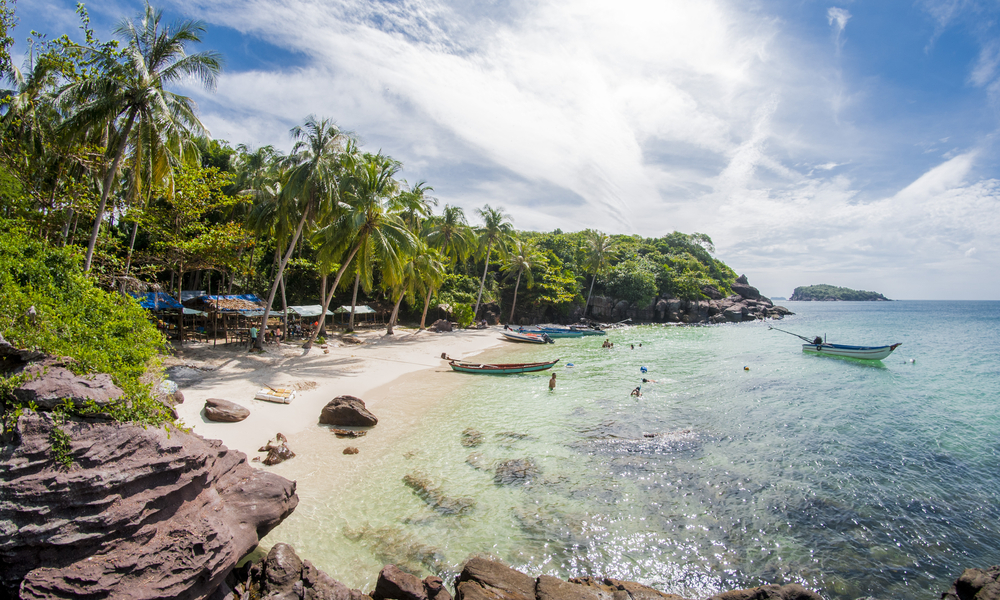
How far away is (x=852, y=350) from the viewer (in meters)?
29.0

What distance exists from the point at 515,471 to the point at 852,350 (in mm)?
31556

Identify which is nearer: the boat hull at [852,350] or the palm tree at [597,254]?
the boat hull at [852,350]

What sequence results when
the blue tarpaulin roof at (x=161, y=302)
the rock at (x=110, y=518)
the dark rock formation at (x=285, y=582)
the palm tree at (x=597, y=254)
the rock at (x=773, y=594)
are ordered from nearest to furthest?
the rock at (x=110, y=518)
the dark rock formation at (x=285, y=582)
the rock at (x=773, y=594)
the blue tarpaulin roof at (x=161, y=302)
the palm tree at (x=597, y=254)

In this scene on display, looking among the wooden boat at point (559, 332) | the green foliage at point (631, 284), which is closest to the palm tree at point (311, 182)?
the wooden boat at point (559, 332)

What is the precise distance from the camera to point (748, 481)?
1024 centimetres

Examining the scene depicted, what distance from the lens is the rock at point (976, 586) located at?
5996 millimetres

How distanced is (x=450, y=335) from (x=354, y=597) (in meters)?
28.6

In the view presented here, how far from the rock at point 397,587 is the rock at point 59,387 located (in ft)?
15.5

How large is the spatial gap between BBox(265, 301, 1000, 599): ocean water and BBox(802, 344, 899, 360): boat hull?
9.85m

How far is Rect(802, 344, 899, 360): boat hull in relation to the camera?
2745cm

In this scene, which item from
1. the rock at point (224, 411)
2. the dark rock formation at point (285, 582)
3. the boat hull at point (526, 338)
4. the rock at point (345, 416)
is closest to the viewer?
the dark rock formation at point (285, 582)

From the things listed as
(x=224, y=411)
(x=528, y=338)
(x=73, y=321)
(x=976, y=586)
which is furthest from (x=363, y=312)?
(x=976, y=586)

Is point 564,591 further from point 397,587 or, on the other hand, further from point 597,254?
point 597,254

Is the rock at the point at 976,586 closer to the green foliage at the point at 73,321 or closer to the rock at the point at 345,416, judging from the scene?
the green foliage at the point at 73,321
